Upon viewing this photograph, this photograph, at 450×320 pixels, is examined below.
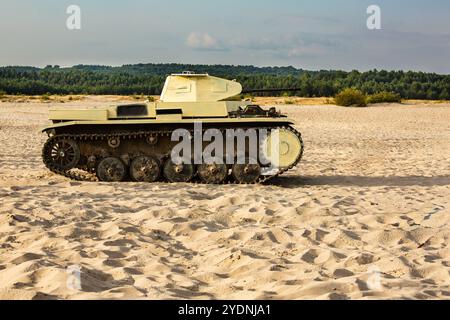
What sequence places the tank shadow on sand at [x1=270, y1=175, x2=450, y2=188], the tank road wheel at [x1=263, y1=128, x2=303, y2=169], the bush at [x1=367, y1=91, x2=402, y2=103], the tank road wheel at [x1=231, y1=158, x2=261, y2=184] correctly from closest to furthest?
1. the tank road wheel at [x1=263, y1=128, x2=303, y2=169]
2. the tank road wheel at [x1=231, y1=158, x2=261, y2=184]
3. the tank shadow on sand at [x1=270, y1=175, x2=450, y2=188]
4. the bush at [x1=367, y1=91, x2=402, y2=103]

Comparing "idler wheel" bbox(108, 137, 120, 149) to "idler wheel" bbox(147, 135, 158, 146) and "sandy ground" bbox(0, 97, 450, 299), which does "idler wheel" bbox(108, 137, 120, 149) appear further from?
"sandy ground" bbox(0, 97, 450, 299)

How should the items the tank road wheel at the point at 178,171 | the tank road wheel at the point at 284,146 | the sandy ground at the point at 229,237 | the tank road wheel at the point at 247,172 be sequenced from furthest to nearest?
1. the tank road wheel at the point at 178,171
2. the tank road wheel at the point at 247,172
3. the tank road wheel at the point at 284,146
4. the sandy ground at the point at 229,237

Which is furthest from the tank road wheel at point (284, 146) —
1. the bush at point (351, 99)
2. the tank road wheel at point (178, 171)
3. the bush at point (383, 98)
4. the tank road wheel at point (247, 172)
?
the bush at point (383, 98)

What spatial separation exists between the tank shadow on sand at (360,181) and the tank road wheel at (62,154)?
4072mm

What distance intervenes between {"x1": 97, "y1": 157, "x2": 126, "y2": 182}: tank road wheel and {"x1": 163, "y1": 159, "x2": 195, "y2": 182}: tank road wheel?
0.90m

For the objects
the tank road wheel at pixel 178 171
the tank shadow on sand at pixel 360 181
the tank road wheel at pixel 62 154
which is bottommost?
the tank shadow on sand at pixel 360 181

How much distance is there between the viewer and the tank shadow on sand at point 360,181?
13.8 metres

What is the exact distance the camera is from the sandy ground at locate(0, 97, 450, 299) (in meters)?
6.37

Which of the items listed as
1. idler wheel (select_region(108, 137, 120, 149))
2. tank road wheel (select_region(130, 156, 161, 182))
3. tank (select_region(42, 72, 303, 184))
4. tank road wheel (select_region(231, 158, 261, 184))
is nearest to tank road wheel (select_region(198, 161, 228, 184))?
tank (select_region(42, 72, 303, 184))

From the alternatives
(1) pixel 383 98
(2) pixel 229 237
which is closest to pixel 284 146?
(2) pixel 229 237

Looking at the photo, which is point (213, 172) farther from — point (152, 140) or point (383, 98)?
point (383, 98)

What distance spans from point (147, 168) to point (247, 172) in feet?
6.61

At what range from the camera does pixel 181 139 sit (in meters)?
13.6

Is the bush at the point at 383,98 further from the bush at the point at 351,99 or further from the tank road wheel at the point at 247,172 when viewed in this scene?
the tank road wheel at the point at 247,172
